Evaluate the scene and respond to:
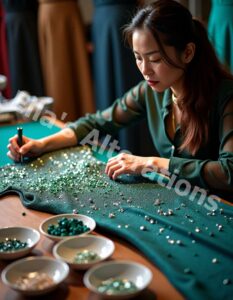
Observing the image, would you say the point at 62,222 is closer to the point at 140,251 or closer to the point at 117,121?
the point at 140,251

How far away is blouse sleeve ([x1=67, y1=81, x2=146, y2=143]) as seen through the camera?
191cm

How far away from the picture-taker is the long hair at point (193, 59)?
1479mm

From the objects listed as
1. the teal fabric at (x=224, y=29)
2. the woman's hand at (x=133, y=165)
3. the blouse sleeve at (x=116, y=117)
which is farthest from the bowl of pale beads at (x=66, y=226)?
the teal fabric at (x=224, y=29)

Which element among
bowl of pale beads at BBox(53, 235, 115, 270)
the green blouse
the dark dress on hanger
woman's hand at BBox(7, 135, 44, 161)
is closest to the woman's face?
the green blouse

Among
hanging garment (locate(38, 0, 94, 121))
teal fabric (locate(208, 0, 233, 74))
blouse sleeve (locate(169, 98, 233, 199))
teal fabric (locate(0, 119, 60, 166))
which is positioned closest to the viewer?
blouse sleeve (locate(169, 98, 233, 199))

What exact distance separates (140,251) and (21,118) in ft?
4.61

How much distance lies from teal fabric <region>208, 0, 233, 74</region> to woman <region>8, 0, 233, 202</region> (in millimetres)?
666

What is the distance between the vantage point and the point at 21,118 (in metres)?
2.35

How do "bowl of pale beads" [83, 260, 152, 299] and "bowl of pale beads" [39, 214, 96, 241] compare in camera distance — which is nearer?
"bowl of pale beads" [83, 260, 152, 299]

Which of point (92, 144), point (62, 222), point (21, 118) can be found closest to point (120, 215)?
point (62, 222)

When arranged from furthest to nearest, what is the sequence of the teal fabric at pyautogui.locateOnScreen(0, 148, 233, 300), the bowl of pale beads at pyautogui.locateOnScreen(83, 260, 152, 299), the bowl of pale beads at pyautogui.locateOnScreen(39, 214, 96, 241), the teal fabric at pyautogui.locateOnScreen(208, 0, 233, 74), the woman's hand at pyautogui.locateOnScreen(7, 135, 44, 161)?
the teal fabric at pyautogui.locateOnScreen(208, 0, 233, 74) < the woman's hand at pyautogui.locateOnScreen(7, 135, 44, 161) < the bowl of pale beads at pyautogui.locateOnScreen(39, 214, 96, 241) < the teal fabric at pyautogui.locateOnScreen(0, 148, 233, 300) < the bowl of pale beads at pyautogui.locateOnScreen(83, 260, 152, 299)

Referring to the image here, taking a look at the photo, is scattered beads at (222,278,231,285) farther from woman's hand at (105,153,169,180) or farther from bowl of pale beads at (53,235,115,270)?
woman's hand at (105,153,169,180)

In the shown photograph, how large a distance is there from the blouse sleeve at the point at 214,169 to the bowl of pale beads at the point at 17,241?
54 centimetres

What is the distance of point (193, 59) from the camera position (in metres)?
1.58
